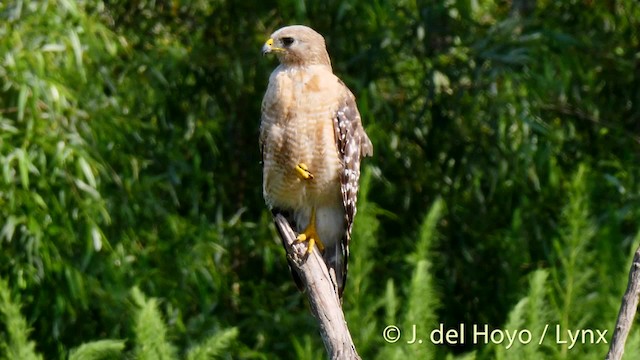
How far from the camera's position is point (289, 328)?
6066 millimetres

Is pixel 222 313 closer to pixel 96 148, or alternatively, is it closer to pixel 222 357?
pixel 222 357

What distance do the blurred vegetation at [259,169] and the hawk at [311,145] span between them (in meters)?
0.80

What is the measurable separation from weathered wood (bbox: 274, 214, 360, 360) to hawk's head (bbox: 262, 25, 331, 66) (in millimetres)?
638

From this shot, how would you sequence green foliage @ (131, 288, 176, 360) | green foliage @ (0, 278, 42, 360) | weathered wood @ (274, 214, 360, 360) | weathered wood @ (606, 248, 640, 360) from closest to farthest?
weathered wood @ (606, 248, 640, 360)
weathered wood @ (274, 214, 360, 360)
green foliage @ (131, 288, 176, 360)
green foliage @ (0, 278, 42, 360)

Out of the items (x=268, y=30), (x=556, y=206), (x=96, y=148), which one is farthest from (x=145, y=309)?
(x=556, y=206)

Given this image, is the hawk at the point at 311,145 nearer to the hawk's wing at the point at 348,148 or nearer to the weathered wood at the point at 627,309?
the hawk's wing at the point at 348,148

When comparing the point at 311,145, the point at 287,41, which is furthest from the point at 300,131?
the point at 287,41

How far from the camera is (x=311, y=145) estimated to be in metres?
4.20

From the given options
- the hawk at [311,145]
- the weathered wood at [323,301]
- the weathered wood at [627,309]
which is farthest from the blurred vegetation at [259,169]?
the weathered wood at [627,309]

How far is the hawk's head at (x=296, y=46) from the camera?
168 inches

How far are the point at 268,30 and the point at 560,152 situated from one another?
153 centimetres

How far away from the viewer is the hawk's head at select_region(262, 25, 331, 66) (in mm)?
4270

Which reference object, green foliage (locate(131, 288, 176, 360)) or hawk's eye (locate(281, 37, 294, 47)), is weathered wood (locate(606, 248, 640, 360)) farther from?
green foliage (locate(131, 288, 176, 360))

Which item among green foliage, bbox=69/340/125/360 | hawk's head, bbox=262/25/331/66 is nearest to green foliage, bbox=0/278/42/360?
green foliage, bbox=69/340/125/360
